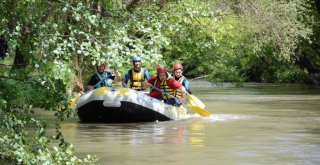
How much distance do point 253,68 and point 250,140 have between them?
41.4m

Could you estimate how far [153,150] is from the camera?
10.4 meters

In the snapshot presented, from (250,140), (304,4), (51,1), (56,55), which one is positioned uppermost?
(304,4)

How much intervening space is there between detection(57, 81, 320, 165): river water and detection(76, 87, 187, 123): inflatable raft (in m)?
0.26

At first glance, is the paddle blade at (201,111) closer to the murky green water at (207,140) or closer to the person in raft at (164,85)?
the murky green water at (207,140)

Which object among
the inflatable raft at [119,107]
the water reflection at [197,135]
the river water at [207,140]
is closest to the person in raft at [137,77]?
the inflatable raft at [119,107]

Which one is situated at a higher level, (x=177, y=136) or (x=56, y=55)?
(x=56, y=55)

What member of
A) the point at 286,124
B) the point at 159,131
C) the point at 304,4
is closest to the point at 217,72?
the point at 304,4

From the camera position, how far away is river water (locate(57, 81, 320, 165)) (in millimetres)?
9523

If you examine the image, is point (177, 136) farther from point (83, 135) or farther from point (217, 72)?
point (217, 72)

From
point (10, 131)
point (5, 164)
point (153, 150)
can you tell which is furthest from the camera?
point (153, 150)

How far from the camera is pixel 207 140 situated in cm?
1195

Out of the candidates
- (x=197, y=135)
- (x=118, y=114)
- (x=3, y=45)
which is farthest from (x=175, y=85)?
(x=3, y=45)

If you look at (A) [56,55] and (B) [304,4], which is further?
(B) [304,4]

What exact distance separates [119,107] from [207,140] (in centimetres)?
333
